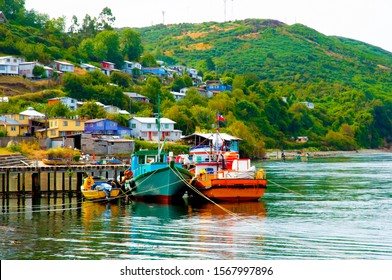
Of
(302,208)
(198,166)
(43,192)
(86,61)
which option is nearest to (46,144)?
(43,192)

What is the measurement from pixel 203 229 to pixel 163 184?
12781 mm

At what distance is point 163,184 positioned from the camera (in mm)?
47438

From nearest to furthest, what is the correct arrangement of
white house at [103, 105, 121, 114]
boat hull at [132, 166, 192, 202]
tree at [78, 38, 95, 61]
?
1. boat hull at [132, 166, 192, 202]
2. white house at [103, 105, 121, 114]
3. tree at [78, 38, 95, 61]

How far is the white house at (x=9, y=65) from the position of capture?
12306 centimetres

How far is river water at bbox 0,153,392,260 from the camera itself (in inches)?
1137

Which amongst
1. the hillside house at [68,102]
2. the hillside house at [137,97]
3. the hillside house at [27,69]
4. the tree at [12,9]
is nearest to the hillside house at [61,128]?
the hillside house at [68,102]

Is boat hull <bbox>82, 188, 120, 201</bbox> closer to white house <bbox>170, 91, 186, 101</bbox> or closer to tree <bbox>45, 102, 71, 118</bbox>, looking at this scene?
tree <bbox>45, 102, 71, 118</bbox>

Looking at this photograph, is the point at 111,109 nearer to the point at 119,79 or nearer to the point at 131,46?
the point at 119,79

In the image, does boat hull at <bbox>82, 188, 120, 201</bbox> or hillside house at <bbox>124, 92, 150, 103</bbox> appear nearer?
boat hull at <bbox>82, 188, 120, 201</bbox>

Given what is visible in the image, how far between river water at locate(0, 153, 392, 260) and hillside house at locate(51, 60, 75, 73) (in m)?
86.4

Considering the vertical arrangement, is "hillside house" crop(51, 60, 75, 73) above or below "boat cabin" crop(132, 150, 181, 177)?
above

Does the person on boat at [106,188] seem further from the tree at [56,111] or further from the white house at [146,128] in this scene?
the white house at [146,128]

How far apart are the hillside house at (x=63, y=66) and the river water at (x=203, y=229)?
283ft

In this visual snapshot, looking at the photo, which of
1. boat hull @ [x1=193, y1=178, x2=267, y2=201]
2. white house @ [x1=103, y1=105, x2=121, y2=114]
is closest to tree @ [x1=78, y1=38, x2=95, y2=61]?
white house @ [x1=103, y1=105, x2=121, y2=114]
